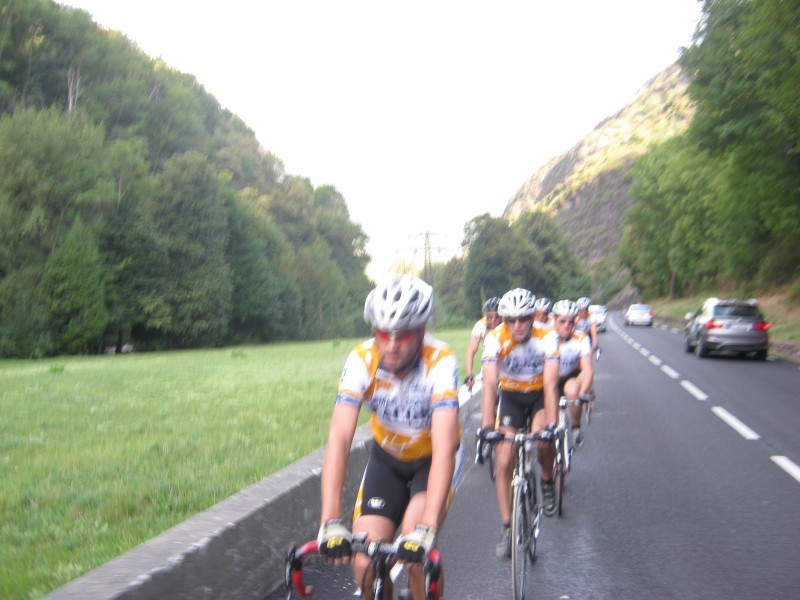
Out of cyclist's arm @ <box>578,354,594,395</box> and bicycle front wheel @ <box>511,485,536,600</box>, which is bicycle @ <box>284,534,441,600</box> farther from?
cyclist's arm @ <box>578,354,594,395</box>

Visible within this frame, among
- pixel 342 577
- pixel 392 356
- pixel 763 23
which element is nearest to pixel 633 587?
pixel 342 577

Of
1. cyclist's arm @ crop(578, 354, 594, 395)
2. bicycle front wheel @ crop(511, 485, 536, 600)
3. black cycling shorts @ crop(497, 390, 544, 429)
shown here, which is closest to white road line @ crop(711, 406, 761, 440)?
cyclist's arm @ crop(578, 354, 594, 395)

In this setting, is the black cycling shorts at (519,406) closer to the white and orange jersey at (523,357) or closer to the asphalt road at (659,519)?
the white and orange jersey at (523,357)

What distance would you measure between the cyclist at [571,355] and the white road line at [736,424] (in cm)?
305

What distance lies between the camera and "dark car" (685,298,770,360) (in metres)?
23.5

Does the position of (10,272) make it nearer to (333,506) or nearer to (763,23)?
(763,23)

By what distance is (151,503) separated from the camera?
5.68 meters

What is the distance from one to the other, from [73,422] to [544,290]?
269 ft

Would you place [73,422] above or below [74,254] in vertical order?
below

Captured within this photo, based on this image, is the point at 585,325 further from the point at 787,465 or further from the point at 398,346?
the point at 398,346

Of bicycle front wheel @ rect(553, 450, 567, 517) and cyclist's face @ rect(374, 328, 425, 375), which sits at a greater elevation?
cyclist's face @ rect(374, 328, 425, 375)

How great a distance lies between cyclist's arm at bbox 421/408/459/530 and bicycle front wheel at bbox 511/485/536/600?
4.22 feet

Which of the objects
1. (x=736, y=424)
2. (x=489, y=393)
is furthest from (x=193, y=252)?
(x=489, y=393)

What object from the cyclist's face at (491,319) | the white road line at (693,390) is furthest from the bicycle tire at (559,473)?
the white road line at (693,390)
